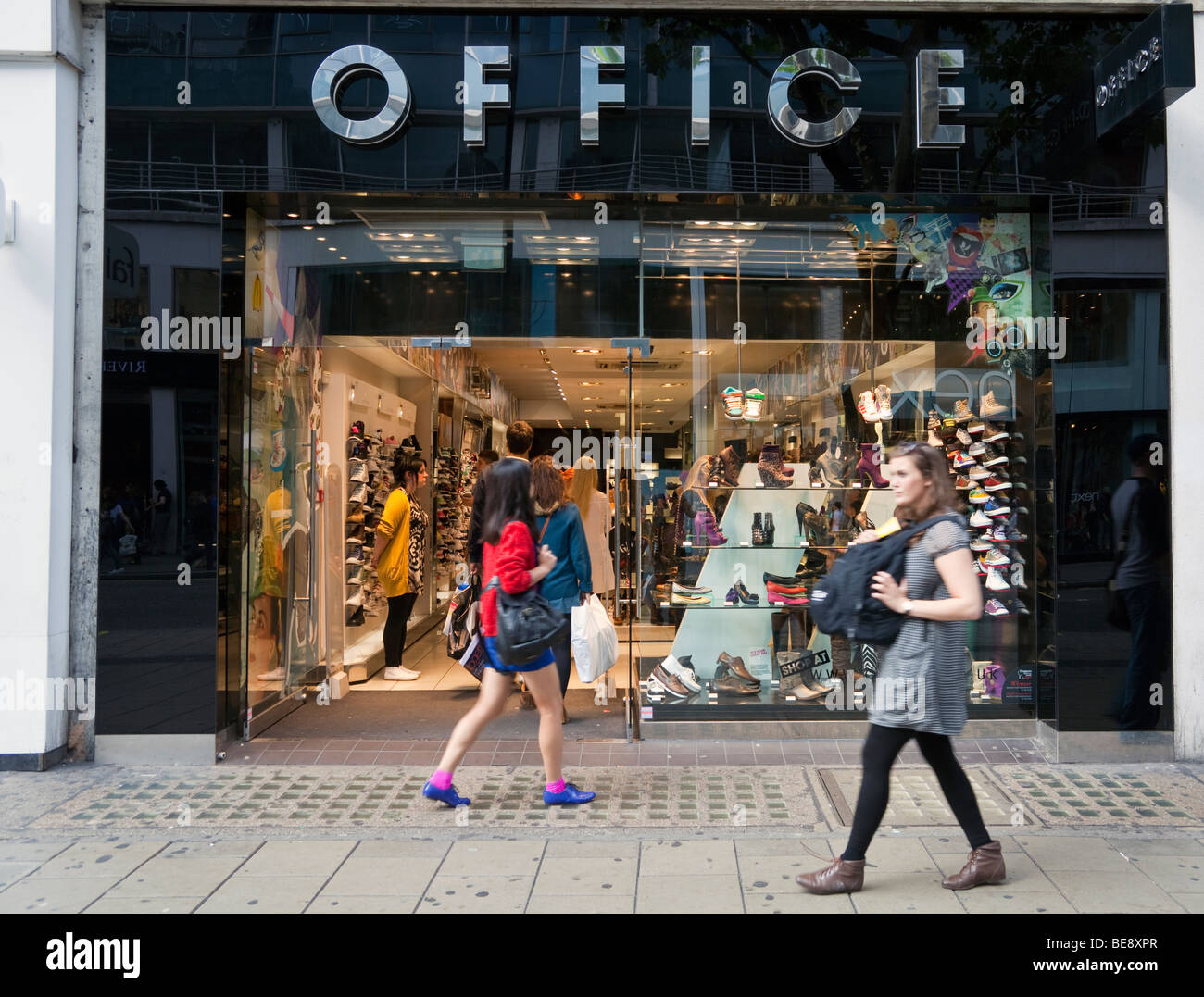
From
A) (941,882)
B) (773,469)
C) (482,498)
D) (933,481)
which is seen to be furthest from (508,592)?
(773,469)

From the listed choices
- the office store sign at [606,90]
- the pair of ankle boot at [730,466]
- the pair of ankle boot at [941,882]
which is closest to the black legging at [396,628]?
the pair of ankle boot at [730,466]

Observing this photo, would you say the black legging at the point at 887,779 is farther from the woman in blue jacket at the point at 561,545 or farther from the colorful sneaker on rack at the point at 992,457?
the colorful sneaker on rack at the point at 992,457

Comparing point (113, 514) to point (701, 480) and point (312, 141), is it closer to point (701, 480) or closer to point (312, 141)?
point (312, 141)

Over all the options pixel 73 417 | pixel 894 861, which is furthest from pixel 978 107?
pixel 73 417

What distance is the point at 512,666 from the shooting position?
443cm

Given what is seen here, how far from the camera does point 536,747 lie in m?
5.85

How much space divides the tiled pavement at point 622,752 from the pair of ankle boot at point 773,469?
1.69 m

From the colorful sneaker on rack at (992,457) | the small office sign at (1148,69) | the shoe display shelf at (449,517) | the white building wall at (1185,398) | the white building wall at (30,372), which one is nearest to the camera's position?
the small office sign at (1148,69)

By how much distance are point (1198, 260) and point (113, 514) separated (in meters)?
6.43

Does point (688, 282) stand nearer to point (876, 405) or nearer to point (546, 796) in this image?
point (876, 405)

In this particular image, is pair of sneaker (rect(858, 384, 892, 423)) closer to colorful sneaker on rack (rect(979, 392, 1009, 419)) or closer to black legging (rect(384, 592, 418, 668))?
colorful sneaker on rack (rect(979, 392, 1009, 419))

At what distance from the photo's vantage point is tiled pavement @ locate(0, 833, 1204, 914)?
3629mm

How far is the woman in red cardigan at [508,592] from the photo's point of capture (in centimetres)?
448

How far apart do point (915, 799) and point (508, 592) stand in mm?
2329
